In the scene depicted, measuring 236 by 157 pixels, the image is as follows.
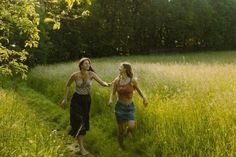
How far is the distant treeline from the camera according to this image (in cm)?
3941

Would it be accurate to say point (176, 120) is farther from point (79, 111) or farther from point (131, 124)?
point (79, 111)

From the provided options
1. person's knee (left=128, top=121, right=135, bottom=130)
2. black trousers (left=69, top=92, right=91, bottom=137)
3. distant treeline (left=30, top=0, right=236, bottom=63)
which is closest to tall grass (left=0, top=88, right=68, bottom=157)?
black trousers (left=69, top=92, right=91, bottom=137)

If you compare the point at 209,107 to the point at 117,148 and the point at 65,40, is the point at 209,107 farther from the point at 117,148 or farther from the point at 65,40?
the point at 65,40

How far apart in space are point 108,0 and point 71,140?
32.1 meters

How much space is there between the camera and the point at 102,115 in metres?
12.9

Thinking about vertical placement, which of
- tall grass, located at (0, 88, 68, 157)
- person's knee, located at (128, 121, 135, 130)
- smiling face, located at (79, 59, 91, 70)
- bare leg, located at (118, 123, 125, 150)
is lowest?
bare leg, located at (118, 123, 125, 150)

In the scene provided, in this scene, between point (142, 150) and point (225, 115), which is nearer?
point (225, 115)

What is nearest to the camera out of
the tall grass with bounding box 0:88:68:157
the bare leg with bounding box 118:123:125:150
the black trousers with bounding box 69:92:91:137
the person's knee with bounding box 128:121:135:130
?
the tall grass with bounding box 0:88:68:157

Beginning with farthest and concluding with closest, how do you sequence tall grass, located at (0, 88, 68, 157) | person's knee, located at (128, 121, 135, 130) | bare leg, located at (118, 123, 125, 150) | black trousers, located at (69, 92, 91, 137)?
black trousers, located at (69, 92, 91, 137)
bare leg, located at (118, 123, 125, 150)
person's knee, located at (128, 121, 135, 130)
tall grass, located at (0, 88, 68, 157)

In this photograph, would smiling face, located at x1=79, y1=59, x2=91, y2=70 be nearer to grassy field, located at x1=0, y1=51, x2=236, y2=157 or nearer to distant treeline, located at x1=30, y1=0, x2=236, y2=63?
grassy field, located at x1=0, y1=51, x2=236, y2=157

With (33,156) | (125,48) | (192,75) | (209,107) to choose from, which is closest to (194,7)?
(125,48)

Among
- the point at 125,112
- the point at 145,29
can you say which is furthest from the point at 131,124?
the point at 145,29

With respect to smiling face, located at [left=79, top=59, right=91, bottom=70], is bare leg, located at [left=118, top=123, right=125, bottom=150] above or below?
below

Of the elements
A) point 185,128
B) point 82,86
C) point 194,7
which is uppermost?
point 194,7
